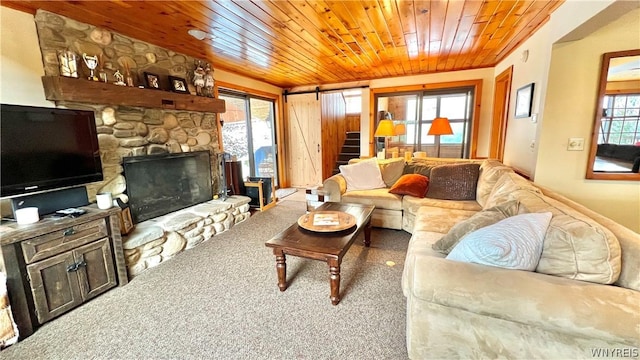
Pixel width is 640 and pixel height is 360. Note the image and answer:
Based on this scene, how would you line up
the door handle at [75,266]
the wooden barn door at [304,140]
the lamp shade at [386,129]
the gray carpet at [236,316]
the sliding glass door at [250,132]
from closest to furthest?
1. the gray carpet at [236,316]
2. the door handle at [75,266]
3. the lamp shade at [386,129]
4. the sliding glass door at [250,132]
5. the wooden barn door at [304,140]

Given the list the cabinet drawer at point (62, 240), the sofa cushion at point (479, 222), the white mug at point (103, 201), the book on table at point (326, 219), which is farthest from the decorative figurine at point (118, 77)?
the sofa cushion at point (479, 222)

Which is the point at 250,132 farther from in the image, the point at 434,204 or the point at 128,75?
the point at 434,204

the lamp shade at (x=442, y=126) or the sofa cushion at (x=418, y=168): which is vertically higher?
the lamp shade at (x=442, y=126)

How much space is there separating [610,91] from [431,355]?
2.68m

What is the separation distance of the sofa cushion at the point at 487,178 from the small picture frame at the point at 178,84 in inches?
146

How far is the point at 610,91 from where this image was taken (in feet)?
7.29

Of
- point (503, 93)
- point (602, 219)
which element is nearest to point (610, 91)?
point (602, 219)

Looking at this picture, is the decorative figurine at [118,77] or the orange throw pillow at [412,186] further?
the orange throw pillow at [412,186]

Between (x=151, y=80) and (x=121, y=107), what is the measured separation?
1.49 feet

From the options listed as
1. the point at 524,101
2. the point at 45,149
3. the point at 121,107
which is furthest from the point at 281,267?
the point at 524,101

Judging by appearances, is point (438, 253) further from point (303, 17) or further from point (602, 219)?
point (303, 17)

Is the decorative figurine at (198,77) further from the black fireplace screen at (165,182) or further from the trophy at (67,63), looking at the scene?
the trophy at (67,63)

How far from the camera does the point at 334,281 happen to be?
192 cm

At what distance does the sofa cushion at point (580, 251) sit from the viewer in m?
1.12
